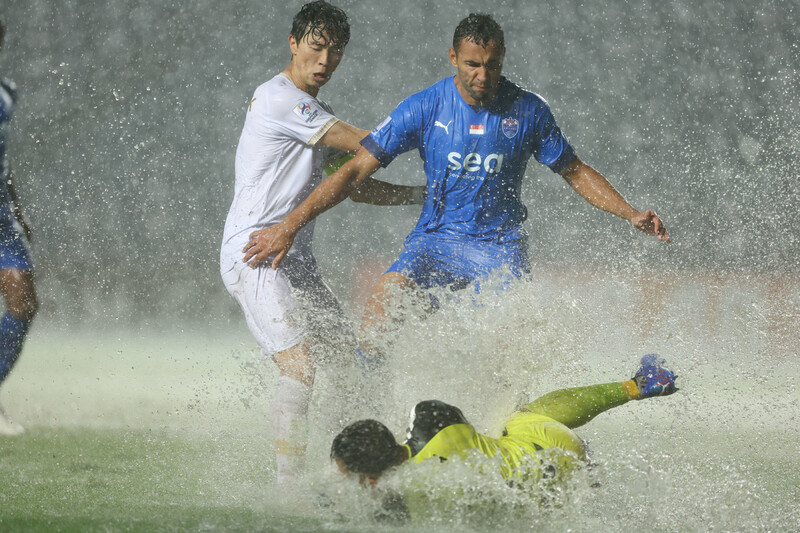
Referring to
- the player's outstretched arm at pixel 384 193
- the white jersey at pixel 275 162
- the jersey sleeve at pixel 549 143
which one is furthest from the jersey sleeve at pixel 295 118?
the jersey sleeve at pixel 549 143

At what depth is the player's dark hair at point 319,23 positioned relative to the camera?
3.74 meters

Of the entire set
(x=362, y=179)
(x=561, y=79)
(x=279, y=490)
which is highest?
(x=561, y=79)

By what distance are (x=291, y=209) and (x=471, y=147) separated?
0.86 metres

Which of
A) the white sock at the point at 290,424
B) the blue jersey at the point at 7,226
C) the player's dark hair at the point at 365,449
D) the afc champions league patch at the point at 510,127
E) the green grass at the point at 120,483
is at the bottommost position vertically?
the green grass at the point at 120,483

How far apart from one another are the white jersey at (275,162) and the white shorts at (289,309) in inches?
3.3

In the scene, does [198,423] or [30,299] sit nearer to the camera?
[30,299]

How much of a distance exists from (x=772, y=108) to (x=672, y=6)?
86.3 inches

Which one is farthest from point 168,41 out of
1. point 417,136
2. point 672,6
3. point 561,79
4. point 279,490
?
point 279,490

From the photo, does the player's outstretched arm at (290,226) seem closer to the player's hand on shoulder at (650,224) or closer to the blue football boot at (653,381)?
the player's hand on shoulder at (650,224)

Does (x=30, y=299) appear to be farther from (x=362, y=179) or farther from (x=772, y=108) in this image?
(x=772, y=108)

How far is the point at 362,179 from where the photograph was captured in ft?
12.5

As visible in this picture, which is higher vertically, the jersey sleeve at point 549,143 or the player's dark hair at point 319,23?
the player's dark hair at point 319,23

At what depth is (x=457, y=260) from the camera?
395 centimetres

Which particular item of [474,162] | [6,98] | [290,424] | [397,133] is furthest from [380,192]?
[6,98]
